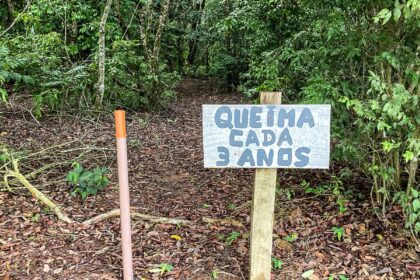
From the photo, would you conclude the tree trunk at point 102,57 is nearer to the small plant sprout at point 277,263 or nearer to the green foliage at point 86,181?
the green foliage at point 86,181

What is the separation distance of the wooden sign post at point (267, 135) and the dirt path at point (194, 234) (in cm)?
105

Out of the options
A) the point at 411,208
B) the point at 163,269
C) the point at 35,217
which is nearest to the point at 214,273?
the point at 163,269

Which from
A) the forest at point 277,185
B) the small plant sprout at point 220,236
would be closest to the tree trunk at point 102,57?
the forest at point 277,185

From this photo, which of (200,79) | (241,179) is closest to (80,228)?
(241,179)

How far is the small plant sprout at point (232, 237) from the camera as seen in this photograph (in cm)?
360

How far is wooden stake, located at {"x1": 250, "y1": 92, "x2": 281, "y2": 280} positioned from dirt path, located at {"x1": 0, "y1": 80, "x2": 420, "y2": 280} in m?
0.34

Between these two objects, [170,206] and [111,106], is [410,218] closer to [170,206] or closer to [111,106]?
[170,206]

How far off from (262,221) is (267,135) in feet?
2.09

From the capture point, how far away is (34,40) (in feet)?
25.4

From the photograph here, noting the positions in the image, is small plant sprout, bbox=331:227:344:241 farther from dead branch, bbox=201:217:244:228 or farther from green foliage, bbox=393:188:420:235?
dead branch, bbox=201:217:244:228

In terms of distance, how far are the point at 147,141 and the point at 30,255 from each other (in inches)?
140

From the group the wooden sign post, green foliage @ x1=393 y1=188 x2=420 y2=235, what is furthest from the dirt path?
the wooden sign post

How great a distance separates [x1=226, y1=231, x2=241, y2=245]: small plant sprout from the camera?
11.8ft

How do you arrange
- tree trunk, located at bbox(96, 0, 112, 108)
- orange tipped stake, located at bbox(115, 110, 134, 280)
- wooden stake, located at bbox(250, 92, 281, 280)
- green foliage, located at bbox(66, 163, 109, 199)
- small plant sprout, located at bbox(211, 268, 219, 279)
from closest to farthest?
orange tipped stake, located at bbox(115, 110, 134, 280) → wooden stake, located at bbox(250, 92, 281, 280) → small plant sprout, located at bbox(211, 268, 219, 279) → green foliage, located at bbox(66, 163, 109, 199) → tree trunk, located at bbox(96, 0, 112, 108)
